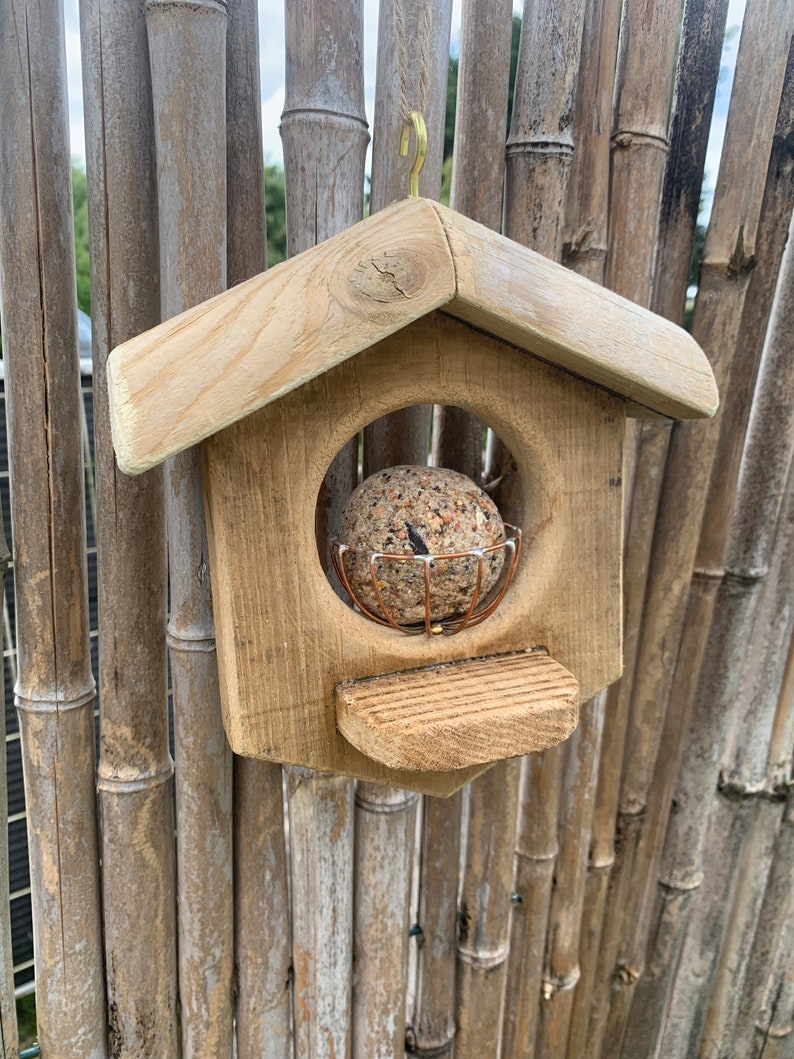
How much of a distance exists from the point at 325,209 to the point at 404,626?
1.40 ft

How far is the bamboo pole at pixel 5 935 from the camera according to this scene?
830mm

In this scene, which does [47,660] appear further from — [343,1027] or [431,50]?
[431,50]

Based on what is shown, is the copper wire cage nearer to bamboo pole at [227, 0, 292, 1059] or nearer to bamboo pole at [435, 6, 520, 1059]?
bamboo pole at [435, 6, 520, 1059]

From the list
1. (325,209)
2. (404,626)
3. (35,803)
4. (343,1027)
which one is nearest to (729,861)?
(343,1027)

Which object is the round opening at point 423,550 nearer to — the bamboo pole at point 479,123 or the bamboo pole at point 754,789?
the bamboo pole at point 479,123

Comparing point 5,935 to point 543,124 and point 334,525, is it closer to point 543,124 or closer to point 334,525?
point 334,525

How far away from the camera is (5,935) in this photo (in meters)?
0.87

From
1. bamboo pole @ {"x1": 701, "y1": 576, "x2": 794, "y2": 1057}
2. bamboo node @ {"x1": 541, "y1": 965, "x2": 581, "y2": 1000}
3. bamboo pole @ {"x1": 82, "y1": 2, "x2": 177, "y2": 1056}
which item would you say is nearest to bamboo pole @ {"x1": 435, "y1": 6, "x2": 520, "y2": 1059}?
bamboo node @ {"x1": 541, "y1": 965, "x2": 581, "y2": 1000}

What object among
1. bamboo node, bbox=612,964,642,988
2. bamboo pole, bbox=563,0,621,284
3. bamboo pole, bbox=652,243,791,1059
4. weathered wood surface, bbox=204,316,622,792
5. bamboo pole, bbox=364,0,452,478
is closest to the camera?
weathered wood surface, bbox=204,316,622,792

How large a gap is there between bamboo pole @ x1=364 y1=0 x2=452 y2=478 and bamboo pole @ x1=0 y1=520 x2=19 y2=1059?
0.53 m

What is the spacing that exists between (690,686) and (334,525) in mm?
774

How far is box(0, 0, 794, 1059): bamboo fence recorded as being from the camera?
0.75 meters

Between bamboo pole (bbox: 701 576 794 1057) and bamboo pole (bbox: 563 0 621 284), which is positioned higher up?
bamboo pole (bbox: 563 0 621 284)

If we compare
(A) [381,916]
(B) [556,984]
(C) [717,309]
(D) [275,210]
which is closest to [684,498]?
(C) [717,309]
